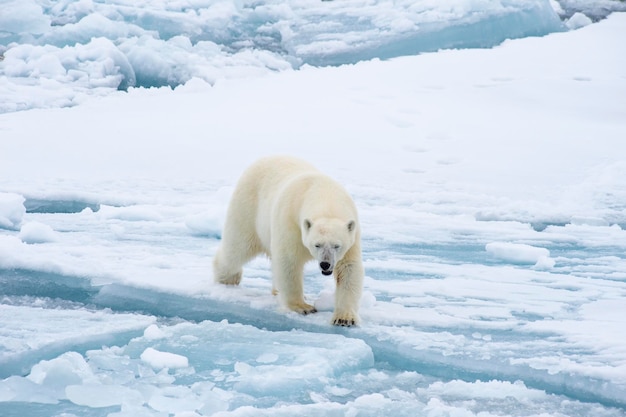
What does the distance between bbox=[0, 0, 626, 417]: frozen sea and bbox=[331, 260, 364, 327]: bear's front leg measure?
0.25 ft

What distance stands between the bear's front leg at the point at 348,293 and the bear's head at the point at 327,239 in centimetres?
15

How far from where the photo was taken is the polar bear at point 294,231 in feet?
11.3

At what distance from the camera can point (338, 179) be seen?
6.76 meters

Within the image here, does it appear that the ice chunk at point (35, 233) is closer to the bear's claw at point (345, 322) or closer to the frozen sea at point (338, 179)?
the frozen sea at point (338, 179)

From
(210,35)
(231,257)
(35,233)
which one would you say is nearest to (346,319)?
(231,257)

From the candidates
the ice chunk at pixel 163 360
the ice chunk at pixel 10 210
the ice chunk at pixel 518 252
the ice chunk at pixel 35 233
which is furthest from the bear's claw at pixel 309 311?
the ice chunk at pixel 10 210

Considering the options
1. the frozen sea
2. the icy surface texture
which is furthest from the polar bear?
the icy surface texture

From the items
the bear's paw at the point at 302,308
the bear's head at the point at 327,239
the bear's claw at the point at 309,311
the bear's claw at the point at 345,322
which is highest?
the bear's head at the point at 327,239

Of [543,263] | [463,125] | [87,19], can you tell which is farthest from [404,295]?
[87,19]

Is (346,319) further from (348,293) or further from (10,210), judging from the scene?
(10,210)

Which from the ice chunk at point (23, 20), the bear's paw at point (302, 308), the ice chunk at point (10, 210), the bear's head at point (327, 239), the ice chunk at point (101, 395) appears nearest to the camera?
the ice chunk at point (101, 395)

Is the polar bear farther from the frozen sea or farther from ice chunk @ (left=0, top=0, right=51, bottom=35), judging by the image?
ice chunk @ (left=0, top=0, right=51, bottom=35)

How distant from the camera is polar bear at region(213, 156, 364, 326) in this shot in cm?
344

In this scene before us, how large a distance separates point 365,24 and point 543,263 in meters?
8.24
